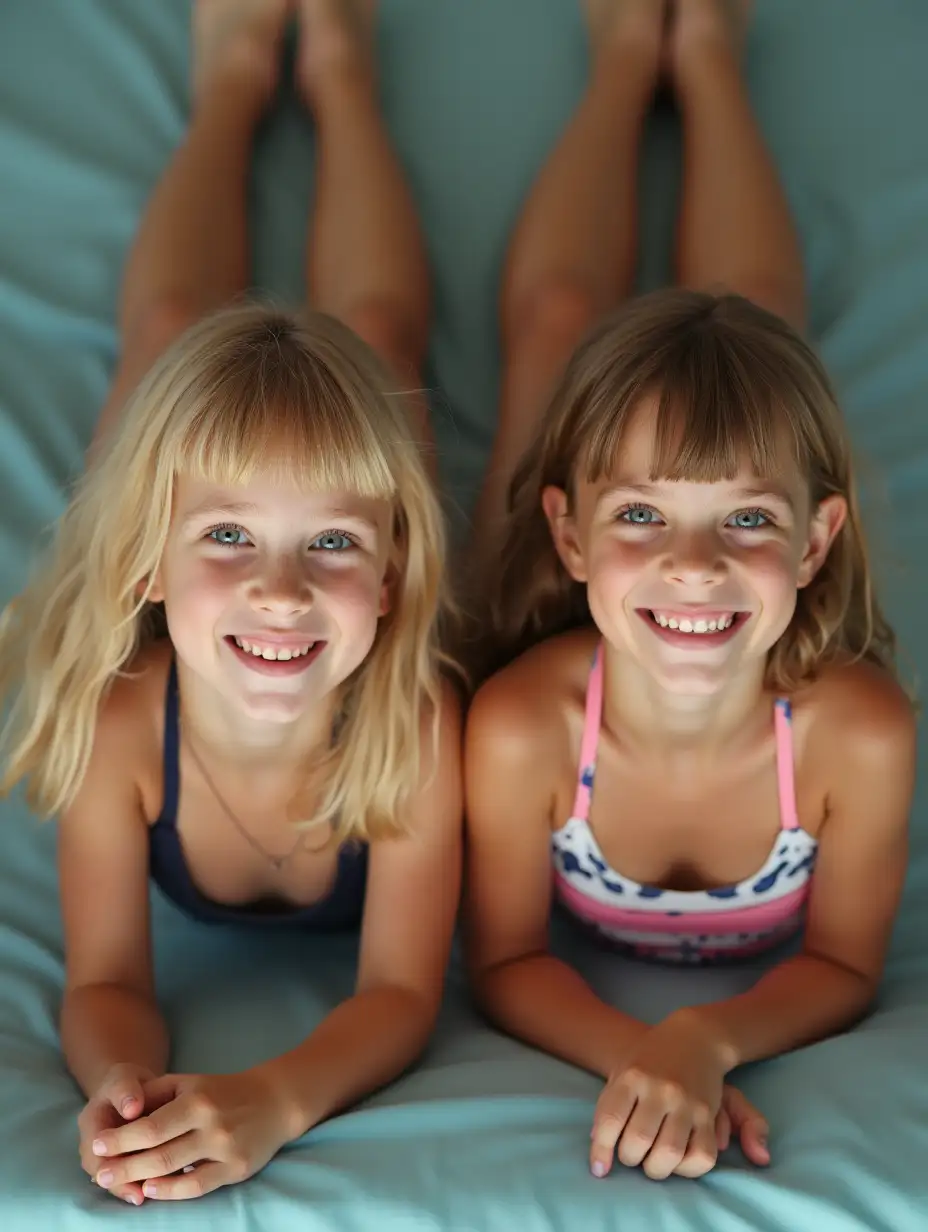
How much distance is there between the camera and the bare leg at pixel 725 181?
169cm

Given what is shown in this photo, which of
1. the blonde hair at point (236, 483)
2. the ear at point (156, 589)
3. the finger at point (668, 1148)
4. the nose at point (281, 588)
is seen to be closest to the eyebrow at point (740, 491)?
the blonde hair at point (236, 483)

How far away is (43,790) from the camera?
1.32 metres

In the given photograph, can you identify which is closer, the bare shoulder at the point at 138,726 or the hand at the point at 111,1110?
the hand at the point at 111,1110

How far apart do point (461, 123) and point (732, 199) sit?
1.23ft

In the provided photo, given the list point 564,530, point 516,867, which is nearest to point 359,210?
point 564,530

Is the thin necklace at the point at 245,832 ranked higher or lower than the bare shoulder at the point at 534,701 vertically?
lower

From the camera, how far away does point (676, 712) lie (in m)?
1.36

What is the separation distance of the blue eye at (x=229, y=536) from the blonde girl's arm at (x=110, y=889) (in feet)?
0.69

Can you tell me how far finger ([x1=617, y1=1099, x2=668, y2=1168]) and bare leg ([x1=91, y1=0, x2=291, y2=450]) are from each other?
82 centimetres

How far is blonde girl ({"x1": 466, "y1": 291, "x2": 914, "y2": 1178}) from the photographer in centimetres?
123

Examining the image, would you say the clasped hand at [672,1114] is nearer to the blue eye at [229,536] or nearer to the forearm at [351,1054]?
the forearm at [351,1054]

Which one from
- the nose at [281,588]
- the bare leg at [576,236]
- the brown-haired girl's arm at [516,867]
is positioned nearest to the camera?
the nose at [281,588]

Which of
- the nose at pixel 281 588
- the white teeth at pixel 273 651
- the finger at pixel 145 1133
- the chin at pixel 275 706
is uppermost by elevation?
the nose at pixel 281 588

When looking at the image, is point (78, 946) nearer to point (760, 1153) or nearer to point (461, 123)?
point (760, 1153)
